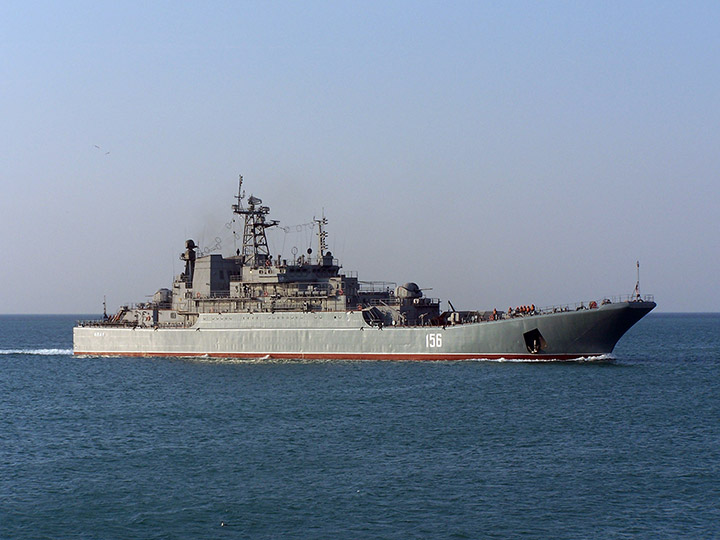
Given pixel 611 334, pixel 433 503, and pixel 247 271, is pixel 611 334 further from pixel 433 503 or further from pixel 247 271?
pixel 433 503

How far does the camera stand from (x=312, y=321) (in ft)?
177

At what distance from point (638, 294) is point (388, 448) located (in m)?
26.5

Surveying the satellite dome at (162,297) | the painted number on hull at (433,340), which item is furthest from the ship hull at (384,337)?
the satellite dome at (162,297)

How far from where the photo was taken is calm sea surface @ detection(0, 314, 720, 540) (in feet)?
66.6

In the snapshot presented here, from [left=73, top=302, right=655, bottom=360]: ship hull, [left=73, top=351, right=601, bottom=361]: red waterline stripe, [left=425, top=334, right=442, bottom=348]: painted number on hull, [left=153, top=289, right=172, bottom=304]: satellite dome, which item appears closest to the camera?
[left=73, top=302, right=655, bottom=360]: ship hull

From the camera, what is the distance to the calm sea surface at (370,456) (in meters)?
20.3

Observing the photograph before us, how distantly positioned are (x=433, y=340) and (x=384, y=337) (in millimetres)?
3344

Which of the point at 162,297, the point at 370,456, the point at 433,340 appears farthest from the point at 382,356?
the point at 370,456

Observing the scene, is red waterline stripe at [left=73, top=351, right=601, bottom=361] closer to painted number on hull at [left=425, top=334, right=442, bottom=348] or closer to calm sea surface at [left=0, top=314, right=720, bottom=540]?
painted number on hull at [left=425, top=334, right=442, bottom=348]

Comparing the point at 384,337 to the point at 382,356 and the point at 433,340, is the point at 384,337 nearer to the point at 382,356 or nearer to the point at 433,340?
the point at 382,356

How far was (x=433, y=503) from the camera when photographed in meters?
21.5

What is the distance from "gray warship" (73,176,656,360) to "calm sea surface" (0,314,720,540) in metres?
3.65

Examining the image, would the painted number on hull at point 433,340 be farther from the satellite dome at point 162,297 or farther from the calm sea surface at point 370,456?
the satellite dome at point 162,297

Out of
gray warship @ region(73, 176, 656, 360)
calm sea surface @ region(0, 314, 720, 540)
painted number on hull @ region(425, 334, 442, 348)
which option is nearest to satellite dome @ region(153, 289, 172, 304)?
gray warship @ region(73, 176, 656, 360)
